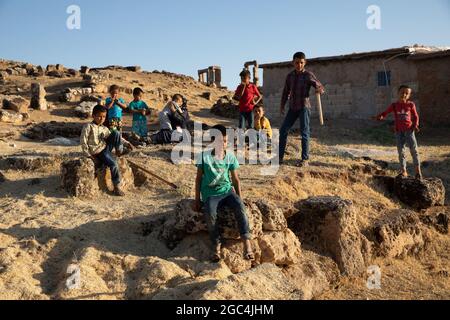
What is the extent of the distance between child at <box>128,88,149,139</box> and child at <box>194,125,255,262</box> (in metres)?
4.37

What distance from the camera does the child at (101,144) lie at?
639 cm

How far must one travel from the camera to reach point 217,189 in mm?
4988

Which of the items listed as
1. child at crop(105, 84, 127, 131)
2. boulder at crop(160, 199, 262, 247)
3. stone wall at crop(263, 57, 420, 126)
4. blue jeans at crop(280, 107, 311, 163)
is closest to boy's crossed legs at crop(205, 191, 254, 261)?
boulder at crop(160, 199, 262, 247)

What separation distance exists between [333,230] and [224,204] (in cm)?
165

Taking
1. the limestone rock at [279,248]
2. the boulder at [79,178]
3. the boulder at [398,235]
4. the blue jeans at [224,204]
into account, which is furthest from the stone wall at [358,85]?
the blue jeans at [224,204]

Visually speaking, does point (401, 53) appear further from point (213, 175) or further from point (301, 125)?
point (213, 175)

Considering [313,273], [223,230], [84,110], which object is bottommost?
[313,273]

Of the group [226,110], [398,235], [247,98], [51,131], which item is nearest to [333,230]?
[398,235]

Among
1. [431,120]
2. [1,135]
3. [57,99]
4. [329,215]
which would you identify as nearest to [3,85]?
[57,99]

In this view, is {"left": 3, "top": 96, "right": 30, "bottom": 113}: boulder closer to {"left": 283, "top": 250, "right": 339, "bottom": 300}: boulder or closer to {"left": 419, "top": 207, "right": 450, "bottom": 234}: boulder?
{"left": 283, "top": 250, "right": 339, "bottom": 300}: boulder

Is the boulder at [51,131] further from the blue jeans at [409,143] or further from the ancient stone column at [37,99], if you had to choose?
the blue jeans at [409,143]

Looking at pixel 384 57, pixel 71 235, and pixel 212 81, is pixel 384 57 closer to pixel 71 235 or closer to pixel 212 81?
pixel 71 235

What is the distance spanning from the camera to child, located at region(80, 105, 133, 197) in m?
6.39
